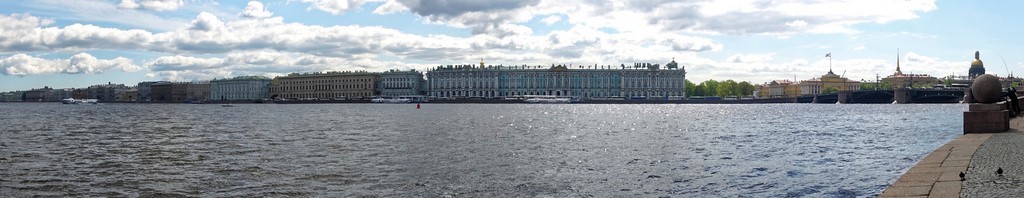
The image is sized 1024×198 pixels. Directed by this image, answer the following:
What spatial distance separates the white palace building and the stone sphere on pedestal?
147821 mm

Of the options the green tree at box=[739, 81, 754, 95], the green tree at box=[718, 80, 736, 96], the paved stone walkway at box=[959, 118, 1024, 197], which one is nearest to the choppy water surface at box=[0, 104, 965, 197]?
the paved stone walkway at box=[959, 118, 1024, 197]

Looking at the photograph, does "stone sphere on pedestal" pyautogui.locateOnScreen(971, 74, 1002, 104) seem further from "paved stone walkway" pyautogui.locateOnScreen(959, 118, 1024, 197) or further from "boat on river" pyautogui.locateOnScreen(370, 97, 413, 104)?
"boat on river" pyautogui.locateOnScreen(370, 97, 413, 104)

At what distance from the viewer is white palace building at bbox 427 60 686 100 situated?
168 metres

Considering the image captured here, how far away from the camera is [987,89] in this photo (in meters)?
18.6

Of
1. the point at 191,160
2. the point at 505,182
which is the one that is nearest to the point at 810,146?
the point at 505,182

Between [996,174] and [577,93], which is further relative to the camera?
[577,93]

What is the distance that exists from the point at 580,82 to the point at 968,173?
519 ft

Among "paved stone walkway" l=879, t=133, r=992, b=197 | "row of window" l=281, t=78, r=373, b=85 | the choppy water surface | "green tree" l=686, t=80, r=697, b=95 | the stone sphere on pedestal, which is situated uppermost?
"row of window" l=281, t=78, r=373, b=85

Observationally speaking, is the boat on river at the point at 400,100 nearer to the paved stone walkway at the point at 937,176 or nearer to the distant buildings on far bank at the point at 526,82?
the distant buildings on far bank at the point at 526,82

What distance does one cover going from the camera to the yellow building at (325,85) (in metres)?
180

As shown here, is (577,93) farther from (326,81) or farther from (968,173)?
(968,173)

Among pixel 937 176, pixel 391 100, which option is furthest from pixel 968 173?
pixel 391 100

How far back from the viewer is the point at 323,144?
26.0 m

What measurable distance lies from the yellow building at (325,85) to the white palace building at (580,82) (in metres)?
19.7
